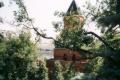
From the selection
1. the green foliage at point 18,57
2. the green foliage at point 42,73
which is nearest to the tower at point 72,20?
the green foliage at point 18,57

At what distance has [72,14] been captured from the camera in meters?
19.0

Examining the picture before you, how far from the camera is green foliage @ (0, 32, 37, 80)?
88.7 ft

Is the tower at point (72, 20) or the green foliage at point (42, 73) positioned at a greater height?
the tower at point (72, 20)

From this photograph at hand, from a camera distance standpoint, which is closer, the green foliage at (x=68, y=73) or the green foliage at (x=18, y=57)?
the green foliage at (x=68, y=73)

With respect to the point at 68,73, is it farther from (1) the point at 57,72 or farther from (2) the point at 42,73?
(2) the point at 42,73

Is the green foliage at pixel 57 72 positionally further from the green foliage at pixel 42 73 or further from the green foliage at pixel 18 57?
the green foliage at pixel 18 57

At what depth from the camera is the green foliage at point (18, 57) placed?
2703 centimetres

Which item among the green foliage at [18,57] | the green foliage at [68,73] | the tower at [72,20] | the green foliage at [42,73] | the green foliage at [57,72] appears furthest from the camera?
the green foliage at [57,72]

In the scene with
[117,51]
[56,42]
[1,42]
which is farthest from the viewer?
[1,42]

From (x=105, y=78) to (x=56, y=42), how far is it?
479 inches

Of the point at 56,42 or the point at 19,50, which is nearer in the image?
the point at 56,42

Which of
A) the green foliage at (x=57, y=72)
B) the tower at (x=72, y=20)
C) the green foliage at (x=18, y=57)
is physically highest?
the tower at (x=72, y=20)

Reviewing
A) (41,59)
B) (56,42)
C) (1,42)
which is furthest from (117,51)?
(41,59)

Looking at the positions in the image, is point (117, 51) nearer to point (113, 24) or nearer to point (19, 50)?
point (113, 24)
